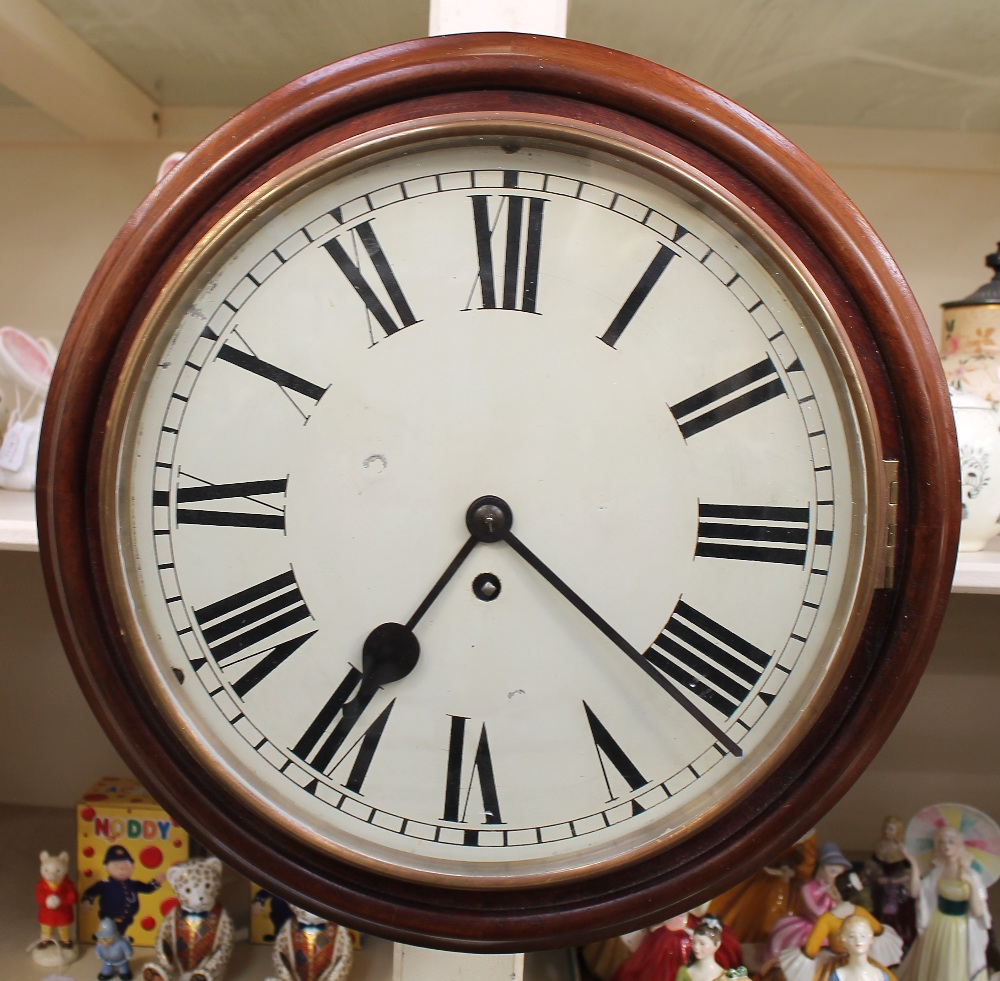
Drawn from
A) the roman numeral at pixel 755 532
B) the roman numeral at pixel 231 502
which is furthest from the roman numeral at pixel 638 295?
the roman numeral at pixel 231 502

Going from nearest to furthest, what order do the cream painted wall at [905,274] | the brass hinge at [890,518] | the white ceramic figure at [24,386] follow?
the brass hinge at [890,518] < the white ceramic figure at [24,386] < the cream painted wall at [905,274]

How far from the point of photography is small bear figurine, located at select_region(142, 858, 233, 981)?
0.84 m

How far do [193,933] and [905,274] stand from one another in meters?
1.18

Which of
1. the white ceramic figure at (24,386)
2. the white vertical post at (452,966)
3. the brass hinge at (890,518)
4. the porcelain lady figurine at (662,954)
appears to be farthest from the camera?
the white ceramic figure at (24,386)

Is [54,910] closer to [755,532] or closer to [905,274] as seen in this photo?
[755,532]

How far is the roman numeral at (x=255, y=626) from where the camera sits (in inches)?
19.7

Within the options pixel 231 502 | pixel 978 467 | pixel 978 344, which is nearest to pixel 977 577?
pixel 978 467

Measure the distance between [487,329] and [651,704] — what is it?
0.25 meters

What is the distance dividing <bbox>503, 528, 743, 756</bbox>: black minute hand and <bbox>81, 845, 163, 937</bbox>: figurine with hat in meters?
0.72

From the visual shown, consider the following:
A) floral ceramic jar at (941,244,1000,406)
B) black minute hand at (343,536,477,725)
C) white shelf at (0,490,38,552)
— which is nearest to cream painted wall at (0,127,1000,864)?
floral ceramic jar at (941,244,1000,406)

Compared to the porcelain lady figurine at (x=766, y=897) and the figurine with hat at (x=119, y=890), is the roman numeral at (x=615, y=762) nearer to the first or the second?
the porcelain lady figurine at (x=766, y=897)

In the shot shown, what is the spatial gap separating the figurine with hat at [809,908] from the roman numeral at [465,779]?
1.84ft

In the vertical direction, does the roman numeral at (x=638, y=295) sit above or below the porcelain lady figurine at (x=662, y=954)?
above

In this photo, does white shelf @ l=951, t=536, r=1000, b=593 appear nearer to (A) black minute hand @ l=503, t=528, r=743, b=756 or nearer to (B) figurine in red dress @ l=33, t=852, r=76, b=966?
(A) black minute hand @ l=503, t=528, r=743, b=756
